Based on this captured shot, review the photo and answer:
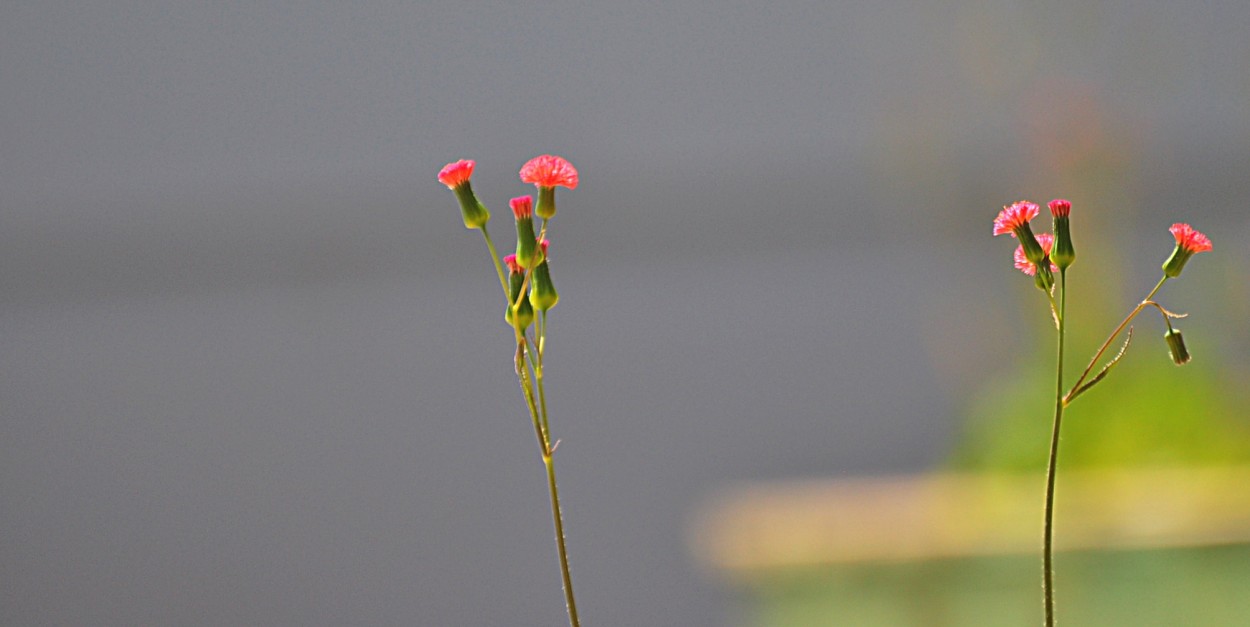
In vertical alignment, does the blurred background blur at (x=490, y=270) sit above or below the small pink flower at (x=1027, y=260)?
above

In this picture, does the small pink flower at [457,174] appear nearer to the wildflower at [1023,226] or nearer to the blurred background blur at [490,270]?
the wildflower at [1023,226]

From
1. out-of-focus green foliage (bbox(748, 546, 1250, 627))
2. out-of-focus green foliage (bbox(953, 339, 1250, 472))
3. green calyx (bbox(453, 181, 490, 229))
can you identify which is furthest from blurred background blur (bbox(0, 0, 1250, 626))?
green calyx (bbox(453, 181, 490, 229))

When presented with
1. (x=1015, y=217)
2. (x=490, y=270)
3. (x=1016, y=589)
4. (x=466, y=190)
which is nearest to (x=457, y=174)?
(x=466, y=190)

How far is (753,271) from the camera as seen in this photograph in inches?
81.0

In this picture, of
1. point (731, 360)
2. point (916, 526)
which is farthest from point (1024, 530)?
point (731, 360)

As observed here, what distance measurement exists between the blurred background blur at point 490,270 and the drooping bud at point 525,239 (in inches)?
64.3

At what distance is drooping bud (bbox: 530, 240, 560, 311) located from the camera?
13.3 inches

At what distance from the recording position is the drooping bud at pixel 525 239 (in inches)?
13.4

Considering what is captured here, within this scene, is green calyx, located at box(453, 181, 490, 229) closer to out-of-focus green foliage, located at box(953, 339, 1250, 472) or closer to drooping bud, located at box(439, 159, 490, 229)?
drooping bud, located at box(439, 159, 490, 229)

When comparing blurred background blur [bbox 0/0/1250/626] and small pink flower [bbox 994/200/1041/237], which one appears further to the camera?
blurred background blur [bbox 0/0/1250/626]

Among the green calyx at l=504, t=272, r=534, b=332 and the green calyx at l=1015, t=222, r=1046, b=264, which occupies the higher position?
the green calyx at l=504, t=272, r=534, b=332

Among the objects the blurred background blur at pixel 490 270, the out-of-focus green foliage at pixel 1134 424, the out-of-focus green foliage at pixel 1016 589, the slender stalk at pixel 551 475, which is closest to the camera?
the slender stalk at pixel 551 475

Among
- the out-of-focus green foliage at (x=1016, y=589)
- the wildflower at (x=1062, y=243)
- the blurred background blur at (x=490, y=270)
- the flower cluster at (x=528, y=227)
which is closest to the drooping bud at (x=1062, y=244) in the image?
the wildflower at (x=1062, y=243)

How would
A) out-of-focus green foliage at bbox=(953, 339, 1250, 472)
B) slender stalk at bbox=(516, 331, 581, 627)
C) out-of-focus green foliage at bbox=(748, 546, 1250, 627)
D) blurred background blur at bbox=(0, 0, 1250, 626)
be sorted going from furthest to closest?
blurred background blur at bbox=(0, 0, 1250, 626), out-of-focus green foliage at bbox=(953, 339, 1250, 472), out-of-focus green foliage at bbox=(748, 546, 1250, 627), slender stalk at bbox=(516, 331, 581, 627)
